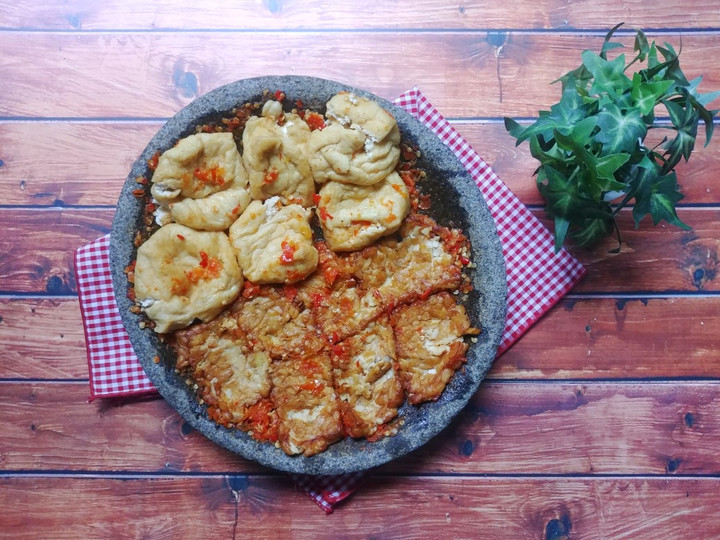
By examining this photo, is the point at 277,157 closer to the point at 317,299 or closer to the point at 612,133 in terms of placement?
the point at 317,299

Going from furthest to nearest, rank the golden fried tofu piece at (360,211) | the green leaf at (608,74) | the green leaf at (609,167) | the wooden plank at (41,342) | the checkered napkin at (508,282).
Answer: the wooden plank at (41,342), the checkered napkin at (508,282), the golden fried tofu piece at (360,211), the green leaf at (608,74), the green leaf at (609,167)

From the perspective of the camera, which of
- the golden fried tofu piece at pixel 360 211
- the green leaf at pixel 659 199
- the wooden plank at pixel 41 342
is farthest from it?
the wooden plank at pixel 41 342

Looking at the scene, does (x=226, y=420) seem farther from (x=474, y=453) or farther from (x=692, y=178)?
(x=692, y=178)

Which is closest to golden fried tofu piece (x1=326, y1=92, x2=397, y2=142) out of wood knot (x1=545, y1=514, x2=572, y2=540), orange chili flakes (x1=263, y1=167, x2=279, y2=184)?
orange chili flakes (x1=263, y1=167, x2=279, y2=184)

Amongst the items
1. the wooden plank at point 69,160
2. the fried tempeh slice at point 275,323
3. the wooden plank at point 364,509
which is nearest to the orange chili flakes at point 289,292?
the fried tempeh slice at point 275,323

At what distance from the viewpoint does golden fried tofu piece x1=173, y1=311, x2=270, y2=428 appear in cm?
246

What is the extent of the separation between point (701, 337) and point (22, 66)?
3.43 meters

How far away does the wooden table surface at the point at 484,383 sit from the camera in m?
2.76

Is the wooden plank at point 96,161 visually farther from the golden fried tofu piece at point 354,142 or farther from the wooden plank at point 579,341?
the golden fried tofu piece at point 354,142

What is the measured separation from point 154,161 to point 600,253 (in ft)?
6.60

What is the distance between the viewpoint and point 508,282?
275cm

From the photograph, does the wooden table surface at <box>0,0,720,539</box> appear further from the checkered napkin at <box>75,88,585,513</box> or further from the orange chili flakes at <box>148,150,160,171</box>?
the orange chili flakes at <box>148,150,160,171</box>

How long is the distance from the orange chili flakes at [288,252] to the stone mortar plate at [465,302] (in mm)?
600

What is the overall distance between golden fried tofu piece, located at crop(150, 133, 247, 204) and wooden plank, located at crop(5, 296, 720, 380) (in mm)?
868
